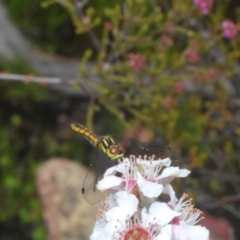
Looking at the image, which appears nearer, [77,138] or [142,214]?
[142,214]

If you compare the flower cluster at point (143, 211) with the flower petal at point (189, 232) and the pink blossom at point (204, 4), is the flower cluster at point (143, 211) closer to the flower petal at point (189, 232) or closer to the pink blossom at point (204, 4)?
the flower petal at point (189, 232)

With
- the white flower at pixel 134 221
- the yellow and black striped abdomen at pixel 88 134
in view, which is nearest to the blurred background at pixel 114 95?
the yellow and black striped abdomen at pixel 88 134

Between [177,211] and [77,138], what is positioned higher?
[77,138]

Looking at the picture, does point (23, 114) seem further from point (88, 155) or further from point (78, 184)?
point (78, 184)

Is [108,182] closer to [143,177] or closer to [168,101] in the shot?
[143,177]

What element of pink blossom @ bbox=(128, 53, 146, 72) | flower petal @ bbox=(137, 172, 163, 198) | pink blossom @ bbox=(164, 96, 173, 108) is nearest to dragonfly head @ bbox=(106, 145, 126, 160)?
flower petal @ bbox=(137, 172, 163, 198)

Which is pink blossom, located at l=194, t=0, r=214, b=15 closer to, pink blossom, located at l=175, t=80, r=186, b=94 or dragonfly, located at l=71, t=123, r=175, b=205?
pink blossom, located at l=175, t=80, r=186, b=94

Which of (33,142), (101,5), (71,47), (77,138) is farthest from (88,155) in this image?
(101,5)
